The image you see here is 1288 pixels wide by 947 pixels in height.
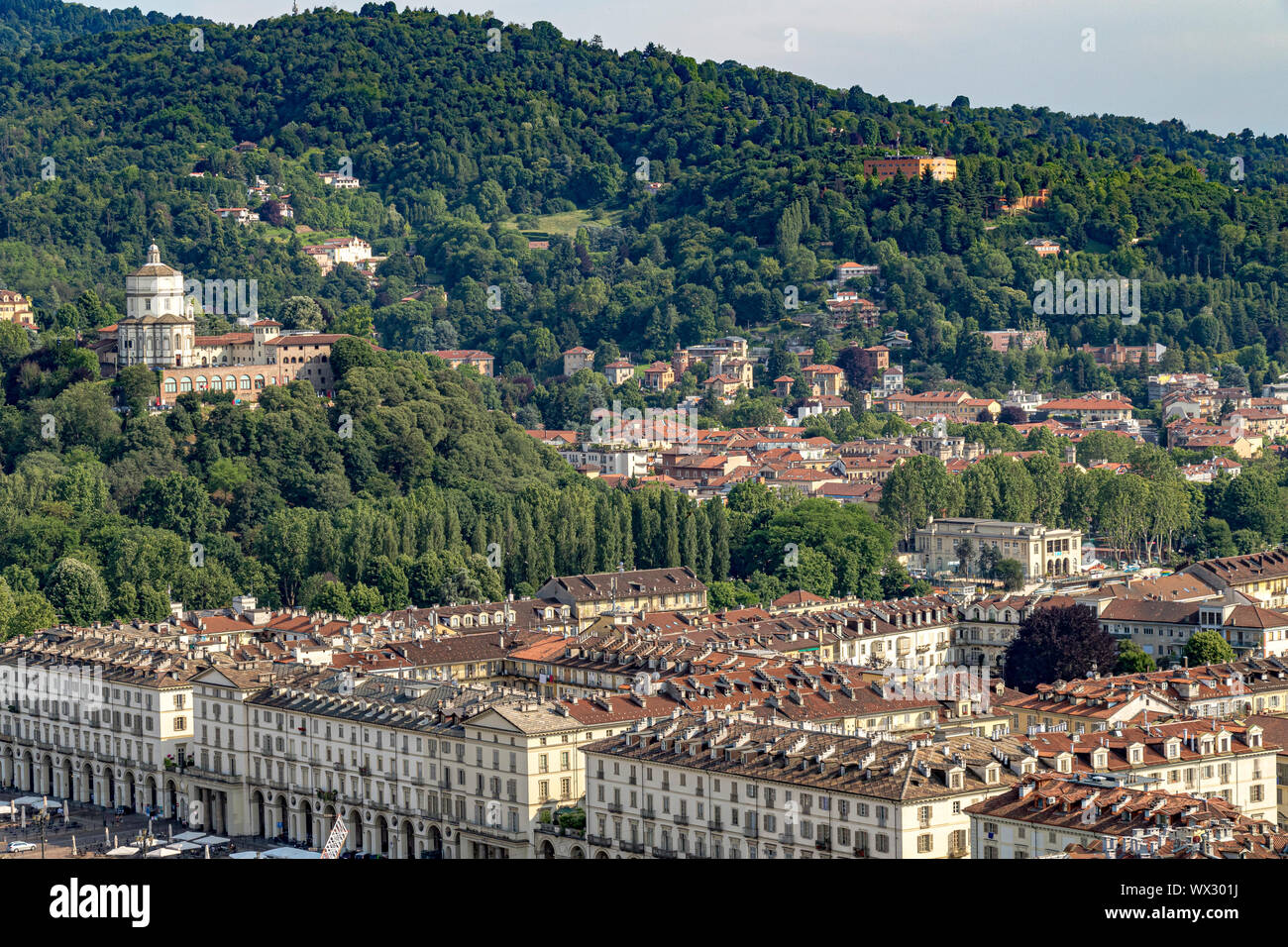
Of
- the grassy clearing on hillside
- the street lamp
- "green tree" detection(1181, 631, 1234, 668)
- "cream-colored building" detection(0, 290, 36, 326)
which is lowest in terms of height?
the street lamp

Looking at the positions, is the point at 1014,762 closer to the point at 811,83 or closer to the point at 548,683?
the point at 548,683

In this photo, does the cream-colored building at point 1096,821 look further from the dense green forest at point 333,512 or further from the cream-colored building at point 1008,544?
the cream-colored building at point 1008,544

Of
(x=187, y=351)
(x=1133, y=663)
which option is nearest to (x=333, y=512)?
(x=187, y=351)

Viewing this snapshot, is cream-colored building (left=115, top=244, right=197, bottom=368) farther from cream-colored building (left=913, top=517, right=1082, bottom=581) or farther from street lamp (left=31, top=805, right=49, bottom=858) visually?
street lamp (left=31, top=805, right=49, bottom=858)

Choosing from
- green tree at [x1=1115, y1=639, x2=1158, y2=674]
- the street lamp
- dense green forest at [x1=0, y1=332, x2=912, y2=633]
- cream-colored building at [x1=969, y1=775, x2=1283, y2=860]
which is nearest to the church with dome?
dense green forest at [x1=0, y1=332, x2=912, y2=633]

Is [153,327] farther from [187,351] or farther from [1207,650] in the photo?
[1207,650]
